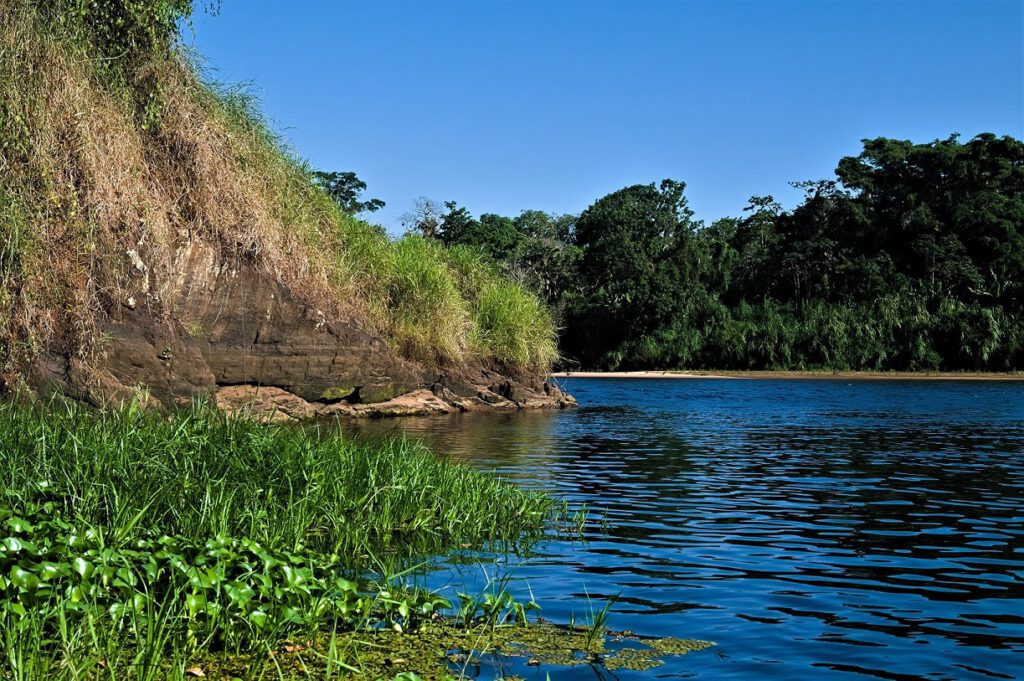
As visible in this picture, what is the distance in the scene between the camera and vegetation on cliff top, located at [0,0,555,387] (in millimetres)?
14742

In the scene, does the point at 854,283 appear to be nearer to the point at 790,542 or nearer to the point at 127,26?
the point at 127,26

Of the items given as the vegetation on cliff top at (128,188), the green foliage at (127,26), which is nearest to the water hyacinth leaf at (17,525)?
the vegetation on cliff top at (128,188)

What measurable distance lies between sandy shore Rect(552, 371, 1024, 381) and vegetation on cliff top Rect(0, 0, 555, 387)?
97.3ft

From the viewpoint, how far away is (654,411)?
3152cm

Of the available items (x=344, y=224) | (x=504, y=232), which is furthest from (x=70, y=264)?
(x=504, y=232)

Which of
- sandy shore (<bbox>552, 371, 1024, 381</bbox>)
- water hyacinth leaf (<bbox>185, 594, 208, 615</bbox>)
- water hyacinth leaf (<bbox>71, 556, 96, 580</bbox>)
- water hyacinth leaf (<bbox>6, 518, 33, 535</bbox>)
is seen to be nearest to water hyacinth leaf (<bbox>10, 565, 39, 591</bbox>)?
water hyacinth leaf (<bbox>71, 556, 96, 580</bbox>)

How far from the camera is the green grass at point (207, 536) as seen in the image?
5.35 m

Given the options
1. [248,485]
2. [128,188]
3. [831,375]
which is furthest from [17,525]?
[831,375]

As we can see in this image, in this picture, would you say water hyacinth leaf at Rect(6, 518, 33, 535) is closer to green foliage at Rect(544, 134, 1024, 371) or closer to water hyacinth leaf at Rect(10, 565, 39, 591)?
water hyacinth leaf at Rect(10, 565, 39, 591)

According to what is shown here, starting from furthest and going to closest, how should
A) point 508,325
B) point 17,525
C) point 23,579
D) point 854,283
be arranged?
point 854,283 < point 508,325 < point 17,525 < point 23,579

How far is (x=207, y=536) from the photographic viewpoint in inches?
Result: 288

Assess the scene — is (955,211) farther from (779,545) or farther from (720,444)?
(779,545)

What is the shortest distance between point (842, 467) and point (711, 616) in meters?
10.4

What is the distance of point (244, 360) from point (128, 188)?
4.77 meters
